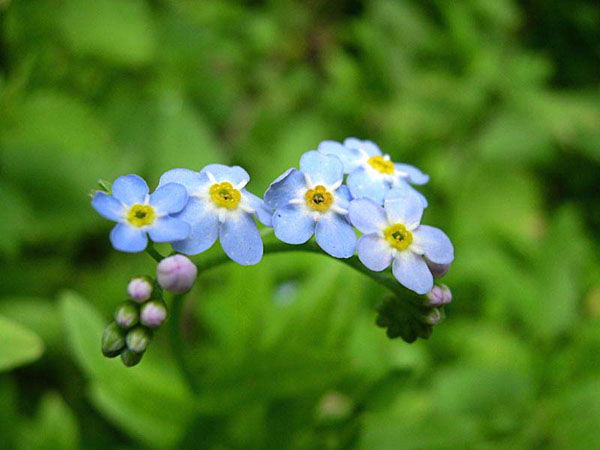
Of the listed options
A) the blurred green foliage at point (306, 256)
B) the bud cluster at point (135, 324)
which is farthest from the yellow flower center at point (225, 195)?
the blurred green foliage at point (306, 256)

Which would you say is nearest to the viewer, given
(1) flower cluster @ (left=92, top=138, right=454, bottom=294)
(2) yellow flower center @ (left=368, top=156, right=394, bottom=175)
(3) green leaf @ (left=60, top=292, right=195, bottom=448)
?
(1) flower cluster @ (left=92, top=138, right=454, bottom=294)

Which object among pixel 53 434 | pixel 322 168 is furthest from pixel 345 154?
pixel 53 434

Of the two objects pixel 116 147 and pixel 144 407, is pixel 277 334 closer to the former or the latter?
pixel 144 407

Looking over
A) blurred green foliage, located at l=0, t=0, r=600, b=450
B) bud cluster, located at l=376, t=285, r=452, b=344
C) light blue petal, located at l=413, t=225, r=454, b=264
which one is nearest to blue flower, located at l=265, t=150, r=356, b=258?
light blue petal, located at l=413, t=225, r=454, b=264

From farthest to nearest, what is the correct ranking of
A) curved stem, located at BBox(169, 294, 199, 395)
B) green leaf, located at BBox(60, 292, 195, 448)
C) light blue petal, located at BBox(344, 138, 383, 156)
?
green leaf, located at BBox(60, 292, 195, 448) < light blue petal, located at BBox(344, 138, 383, 156) < curved stem, located at BBox(169, 294, 199, 395)

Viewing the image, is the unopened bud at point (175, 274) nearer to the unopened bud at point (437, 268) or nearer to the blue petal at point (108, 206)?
the blue petal at point (108, 206)

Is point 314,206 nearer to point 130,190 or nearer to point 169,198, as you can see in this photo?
point 169,198

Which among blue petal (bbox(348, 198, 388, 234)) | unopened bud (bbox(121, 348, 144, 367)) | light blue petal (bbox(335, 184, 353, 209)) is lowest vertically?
unopened bud (bbox(121, 348, 144, 367))

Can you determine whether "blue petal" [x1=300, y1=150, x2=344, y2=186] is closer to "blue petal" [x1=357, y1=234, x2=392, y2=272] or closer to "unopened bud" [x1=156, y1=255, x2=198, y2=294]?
"blue petal" [x1=357, y1=234, x2=392, y2=272]
